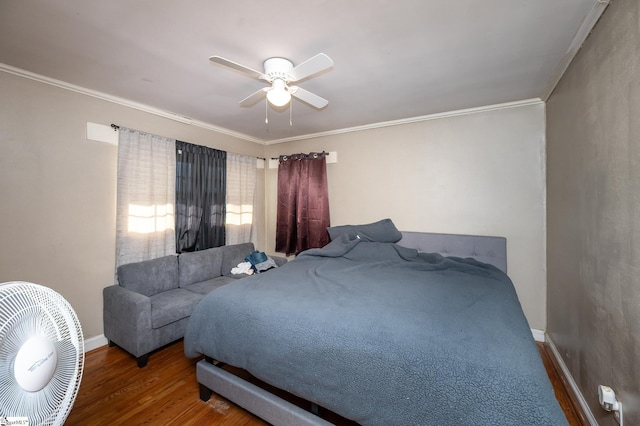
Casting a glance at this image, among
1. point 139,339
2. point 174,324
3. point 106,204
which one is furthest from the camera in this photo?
point 106,204

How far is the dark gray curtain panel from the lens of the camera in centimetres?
312

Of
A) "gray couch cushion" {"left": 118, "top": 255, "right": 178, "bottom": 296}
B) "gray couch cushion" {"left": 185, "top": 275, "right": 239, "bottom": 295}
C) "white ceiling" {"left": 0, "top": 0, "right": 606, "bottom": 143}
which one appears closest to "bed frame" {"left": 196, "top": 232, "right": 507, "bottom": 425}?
"gray couch cushion" {"left": 185, "top": 275, "right": 239, "bottom": 295}

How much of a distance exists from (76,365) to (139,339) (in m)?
1.26

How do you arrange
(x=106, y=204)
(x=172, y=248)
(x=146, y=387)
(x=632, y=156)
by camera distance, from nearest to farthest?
1. (x=632, y=156)
2. (x=146, y=387)
3. (x=106, y=204)
4. (x=172, y=248)

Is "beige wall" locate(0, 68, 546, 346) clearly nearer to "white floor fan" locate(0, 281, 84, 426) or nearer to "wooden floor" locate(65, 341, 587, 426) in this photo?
"wooden floor" locate(65, 341, 587, 426)

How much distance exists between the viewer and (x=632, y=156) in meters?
1.15

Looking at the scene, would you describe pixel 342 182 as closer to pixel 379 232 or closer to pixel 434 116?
pixel 379 232

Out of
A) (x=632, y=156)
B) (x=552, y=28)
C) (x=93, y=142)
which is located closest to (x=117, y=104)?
(x=93, y=142)

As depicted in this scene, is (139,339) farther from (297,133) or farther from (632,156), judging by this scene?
(632,156)

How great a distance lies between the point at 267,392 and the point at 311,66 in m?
1.99

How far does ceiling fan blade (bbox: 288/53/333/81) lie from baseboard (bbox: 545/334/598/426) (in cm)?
262

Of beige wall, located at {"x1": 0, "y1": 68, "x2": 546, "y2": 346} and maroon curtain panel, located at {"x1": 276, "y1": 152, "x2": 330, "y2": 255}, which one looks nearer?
beige wall, located at {"x1": 0, "y1": 68, "x2": 546, "y2": 346}

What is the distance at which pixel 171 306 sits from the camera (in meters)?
2.34

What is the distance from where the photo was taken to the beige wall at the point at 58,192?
6.66 ft
